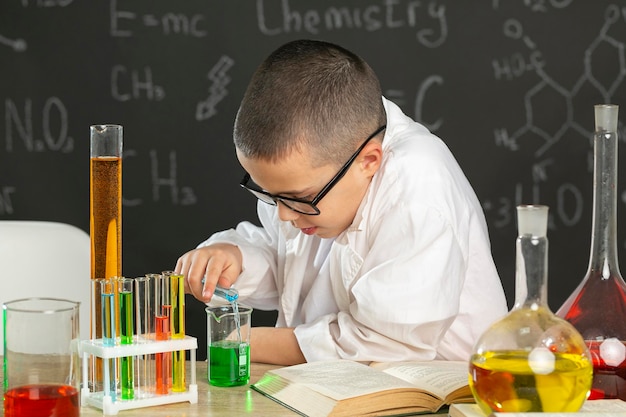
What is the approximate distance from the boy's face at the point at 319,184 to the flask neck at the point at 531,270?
556 millimetres

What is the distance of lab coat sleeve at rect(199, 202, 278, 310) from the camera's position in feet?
6.28

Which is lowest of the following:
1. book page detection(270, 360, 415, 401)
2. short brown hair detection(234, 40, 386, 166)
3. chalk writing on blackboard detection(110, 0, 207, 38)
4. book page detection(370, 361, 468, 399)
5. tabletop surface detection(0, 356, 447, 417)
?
tabletop surface detection(0, 356, 447, 417)

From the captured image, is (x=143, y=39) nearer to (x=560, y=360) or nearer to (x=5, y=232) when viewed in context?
(x=5, y=232)

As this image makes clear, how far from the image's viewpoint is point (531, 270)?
1.11 metres

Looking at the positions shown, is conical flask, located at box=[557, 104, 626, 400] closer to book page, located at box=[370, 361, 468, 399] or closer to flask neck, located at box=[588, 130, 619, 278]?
flask neck, located at box=[588, 130, 619, 278]

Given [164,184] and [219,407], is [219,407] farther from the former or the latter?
[164,184]

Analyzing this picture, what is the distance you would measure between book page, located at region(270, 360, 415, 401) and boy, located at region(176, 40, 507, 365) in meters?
0.13

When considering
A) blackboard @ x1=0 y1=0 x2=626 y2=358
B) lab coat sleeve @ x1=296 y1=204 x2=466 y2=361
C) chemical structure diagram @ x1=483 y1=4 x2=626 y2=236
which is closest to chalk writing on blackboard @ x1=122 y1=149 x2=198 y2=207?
blackboard @ x1=0 y1=0 x2=626 y2=358

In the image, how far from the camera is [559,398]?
109cm

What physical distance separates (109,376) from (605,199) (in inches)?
26.6

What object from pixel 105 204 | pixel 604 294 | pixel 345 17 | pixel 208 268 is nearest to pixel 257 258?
pixel 208 268

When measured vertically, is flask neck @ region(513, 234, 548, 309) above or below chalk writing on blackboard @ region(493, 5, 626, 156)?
below

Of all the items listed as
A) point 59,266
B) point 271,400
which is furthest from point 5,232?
point 271,400

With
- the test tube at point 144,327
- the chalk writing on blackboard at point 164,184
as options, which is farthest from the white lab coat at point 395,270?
the chalk writing on blackboard at point 164,184
